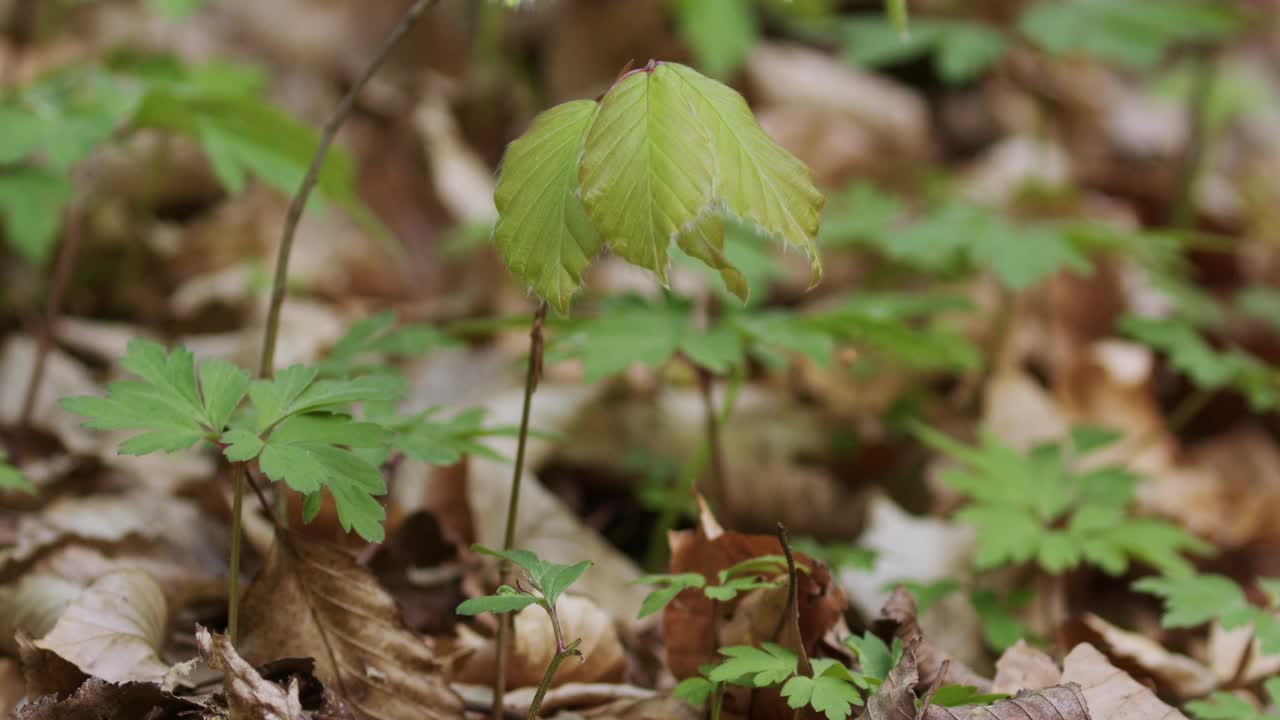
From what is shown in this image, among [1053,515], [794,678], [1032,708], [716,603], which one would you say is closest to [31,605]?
[716,603]

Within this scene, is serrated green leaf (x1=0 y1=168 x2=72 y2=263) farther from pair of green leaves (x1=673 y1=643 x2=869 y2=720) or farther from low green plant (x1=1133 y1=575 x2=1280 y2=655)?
low green plant (x1=1133 y1=575 x2=1280 y2=655)

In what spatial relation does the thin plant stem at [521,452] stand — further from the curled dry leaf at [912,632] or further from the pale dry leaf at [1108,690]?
the pale dry leaf at [1108,690]

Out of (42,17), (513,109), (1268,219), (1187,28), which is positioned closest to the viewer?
(1187,28)

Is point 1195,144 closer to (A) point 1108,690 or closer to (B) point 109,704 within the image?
(A) point 1108,690

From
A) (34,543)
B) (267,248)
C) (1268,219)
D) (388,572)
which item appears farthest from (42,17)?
(1268,219)

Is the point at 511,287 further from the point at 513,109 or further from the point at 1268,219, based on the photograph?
the point at 1268,219

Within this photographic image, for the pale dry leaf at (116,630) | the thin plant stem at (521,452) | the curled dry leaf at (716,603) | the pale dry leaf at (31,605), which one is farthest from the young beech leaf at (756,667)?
the pale dry leaf at (31,605)
